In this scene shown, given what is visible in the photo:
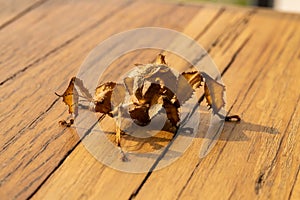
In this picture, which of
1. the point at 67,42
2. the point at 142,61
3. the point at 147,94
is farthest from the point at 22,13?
the point at 147,94

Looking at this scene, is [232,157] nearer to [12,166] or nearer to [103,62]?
[12,166]

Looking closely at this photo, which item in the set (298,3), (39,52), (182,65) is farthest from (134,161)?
(298,3)

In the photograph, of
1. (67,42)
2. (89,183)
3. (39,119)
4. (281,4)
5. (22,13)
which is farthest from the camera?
(281,4)

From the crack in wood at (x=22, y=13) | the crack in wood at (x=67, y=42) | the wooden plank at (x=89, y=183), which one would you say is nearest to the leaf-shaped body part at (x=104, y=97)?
the wooden plank at (x=89, y=183)

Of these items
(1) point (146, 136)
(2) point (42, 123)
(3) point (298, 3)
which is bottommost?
(3) point (298, 3)

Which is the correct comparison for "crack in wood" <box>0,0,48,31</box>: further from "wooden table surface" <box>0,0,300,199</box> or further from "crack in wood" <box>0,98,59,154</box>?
"crack in wood" <box>0,98,59,154</box>

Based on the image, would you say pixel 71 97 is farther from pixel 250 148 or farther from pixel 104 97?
pixel 250 148
